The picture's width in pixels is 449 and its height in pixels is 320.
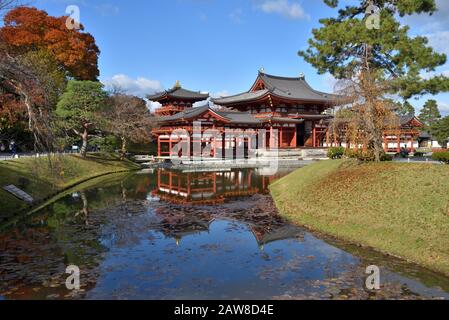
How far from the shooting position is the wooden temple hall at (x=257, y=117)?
54.6 m

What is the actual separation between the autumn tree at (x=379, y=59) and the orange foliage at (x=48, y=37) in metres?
45.6

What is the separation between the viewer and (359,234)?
14648mm

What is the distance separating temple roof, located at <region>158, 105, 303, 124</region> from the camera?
2047 inches

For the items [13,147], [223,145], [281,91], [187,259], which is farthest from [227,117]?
[187,259]

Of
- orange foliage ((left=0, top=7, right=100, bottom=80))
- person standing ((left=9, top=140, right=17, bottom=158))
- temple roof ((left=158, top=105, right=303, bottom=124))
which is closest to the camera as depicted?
person standing ((left=9, top=140, right=17, bottom=158))

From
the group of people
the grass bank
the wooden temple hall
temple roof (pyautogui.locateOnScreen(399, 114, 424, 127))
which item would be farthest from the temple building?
temple roof (pyautogui.locateOnScreen(399, 114, 424, 127))

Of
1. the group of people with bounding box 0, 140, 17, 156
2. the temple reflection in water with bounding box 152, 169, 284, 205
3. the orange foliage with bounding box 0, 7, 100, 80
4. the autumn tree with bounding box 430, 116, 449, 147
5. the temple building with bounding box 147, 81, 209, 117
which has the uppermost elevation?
the orange foliage with bounding box 0, 7, 100, 80

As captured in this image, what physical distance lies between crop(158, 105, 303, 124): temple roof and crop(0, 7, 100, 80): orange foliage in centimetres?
1662

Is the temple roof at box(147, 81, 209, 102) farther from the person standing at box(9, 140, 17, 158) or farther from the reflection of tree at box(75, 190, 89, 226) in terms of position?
the reflection of tree at box(75, 190, 89, 226)

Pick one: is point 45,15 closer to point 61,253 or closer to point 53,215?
point 53,215

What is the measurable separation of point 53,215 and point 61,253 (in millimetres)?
7331

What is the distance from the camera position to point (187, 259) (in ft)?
40.4

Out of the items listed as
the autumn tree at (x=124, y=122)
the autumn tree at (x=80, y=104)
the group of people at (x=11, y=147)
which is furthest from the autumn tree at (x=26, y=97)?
the group of people at (x=11, y=147)
